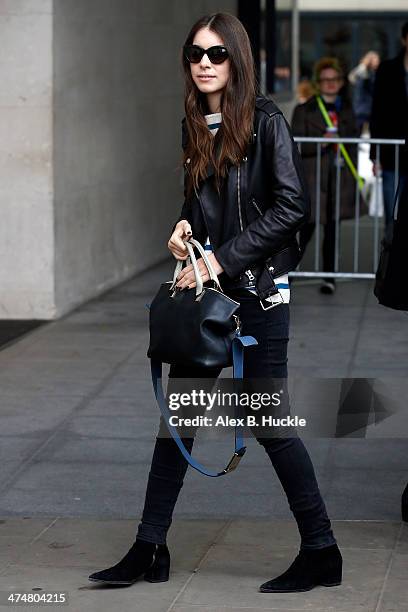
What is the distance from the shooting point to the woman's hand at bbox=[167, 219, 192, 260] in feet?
14.4

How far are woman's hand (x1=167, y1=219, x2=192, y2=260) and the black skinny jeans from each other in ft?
0.65

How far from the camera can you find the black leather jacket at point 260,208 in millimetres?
4312

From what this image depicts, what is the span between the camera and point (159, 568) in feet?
14.9

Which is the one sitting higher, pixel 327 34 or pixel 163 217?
pixel 327 34

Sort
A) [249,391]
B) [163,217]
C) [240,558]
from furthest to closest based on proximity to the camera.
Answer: [163,217]
[240,558]
[249,391]

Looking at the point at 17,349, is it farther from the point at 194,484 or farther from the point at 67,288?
the point at 194,484

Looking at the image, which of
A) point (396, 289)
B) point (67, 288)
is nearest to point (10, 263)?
point (67, 288)

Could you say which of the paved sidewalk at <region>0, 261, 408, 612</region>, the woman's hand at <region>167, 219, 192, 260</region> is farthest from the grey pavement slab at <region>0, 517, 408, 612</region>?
the woman's hand at <region>167, 219, 192, 260</region>

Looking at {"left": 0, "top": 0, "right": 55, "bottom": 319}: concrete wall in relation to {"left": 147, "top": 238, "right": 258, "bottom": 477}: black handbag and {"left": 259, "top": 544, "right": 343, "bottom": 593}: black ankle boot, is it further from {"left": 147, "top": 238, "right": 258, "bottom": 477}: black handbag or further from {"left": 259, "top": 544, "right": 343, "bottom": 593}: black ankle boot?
{"left": 259, "top": 544, "right": 343, "bottom": 593}: black ankle boot

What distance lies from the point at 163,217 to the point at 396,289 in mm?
8070

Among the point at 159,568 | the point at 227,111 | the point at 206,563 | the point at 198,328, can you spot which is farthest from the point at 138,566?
the point at 227,111

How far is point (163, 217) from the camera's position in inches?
510

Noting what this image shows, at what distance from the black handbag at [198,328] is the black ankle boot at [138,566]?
360mm

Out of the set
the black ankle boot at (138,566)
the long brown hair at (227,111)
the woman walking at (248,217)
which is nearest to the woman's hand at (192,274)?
the woman walking at (248,217)
